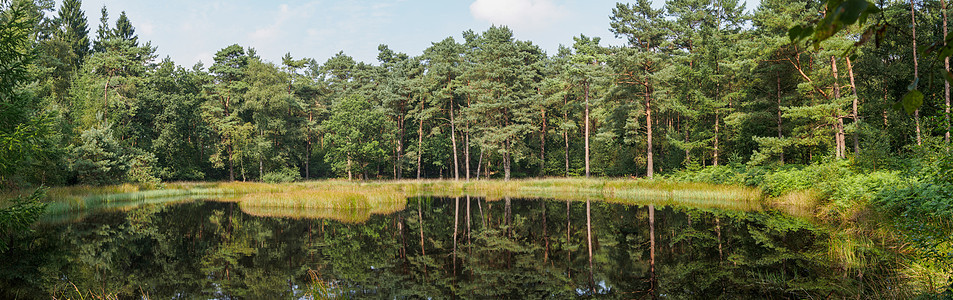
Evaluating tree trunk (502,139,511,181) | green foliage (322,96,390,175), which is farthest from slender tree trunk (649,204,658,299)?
green foliage (322,96,390,175)

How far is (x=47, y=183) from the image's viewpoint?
2678 cm

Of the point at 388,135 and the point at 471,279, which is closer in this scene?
the point at 471,279

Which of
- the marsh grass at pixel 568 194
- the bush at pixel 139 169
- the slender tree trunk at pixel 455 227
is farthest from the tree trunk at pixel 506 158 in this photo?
the bush at pixel 139 169

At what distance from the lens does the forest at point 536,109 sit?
22.0 metres

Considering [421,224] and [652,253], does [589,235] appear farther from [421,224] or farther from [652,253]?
[421,224]

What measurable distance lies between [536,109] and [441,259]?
37.9 metres

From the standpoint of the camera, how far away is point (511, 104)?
44.3 m

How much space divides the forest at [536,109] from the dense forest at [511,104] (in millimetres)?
202

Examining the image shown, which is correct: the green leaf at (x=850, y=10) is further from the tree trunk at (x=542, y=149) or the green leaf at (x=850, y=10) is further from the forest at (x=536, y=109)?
the tree trunk at (x=542, y=149)

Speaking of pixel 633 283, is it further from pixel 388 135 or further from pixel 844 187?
pixel 388 135

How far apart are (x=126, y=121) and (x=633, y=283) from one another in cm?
4693

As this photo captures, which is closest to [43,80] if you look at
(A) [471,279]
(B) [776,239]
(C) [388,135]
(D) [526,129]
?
(C) [388,135]

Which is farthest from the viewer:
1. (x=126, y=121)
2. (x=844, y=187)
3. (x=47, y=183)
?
(x=126, y=121)

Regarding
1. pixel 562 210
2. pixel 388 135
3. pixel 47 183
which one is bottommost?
pixel 562 210
